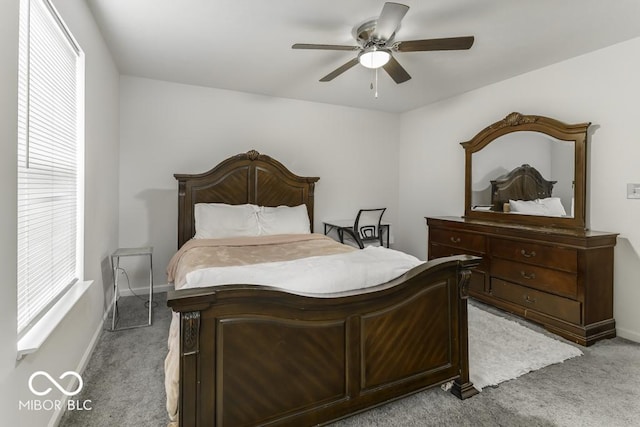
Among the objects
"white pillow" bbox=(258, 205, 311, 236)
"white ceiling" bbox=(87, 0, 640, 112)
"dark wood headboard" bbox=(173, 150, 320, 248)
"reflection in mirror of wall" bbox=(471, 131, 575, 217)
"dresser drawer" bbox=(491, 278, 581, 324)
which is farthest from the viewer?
"dark wood headboard" bbox=(173, 150, 320, 248)

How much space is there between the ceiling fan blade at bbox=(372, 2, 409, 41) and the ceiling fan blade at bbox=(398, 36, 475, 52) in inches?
5.6

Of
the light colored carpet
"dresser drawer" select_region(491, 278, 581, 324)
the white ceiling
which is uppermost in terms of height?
the white ceiling

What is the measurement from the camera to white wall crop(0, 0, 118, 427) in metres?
1.12

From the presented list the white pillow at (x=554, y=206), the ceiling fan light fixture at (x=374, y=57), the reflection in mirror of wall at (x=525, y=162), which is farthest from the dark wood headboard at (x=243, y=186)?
the white pillow at (x=554, y=206)

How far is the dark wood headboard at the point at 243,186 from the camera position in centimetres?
366

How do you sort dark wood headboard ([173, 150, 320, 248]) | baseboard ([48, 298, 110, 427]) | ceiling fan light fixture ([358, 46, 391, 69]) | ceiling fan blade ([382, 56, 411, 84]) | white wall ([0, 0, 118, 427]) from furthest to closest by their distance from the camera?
1. dark wood headboard ([173, 150, 320, 248])
2. ceiling fan blade ([382, 56, 411, 84])
3. ceiling fan light fixture ([358, 46, 391, 69])
4. baseboard ([48, 298, 110, 427])
5. white wall ([0, 0, 118, 427])

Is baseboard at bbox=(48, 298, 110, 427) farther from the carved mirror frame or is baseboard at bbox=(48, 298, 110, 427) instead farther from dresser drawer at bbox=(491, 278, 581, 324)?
the carved mirror frame

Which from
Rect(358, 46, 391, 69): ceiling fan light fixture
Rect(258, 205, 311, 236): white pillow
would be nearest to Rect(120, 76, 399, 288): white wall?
Rect(258, 205, 311, 236): white pillow

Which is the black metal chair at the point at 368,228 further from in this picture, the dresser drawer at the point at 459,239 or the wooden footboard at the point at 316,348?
the wooden footboard at the point at 316,348

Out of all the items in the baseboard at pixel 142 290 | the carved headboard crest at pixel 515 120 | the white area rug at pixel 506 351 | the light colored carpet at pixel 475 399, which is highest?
the carved headboard crest at pixel 515 120

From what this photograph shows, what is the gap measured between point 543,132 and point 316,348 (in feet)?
10.4

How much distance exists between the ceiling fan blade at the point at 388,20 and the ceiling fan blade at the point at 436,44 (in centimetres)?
14

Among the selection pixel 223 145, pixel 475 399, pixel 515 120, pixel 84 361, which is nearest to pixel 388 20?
pixel 515 120

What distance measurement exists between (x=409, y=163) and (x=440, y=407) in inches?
151
